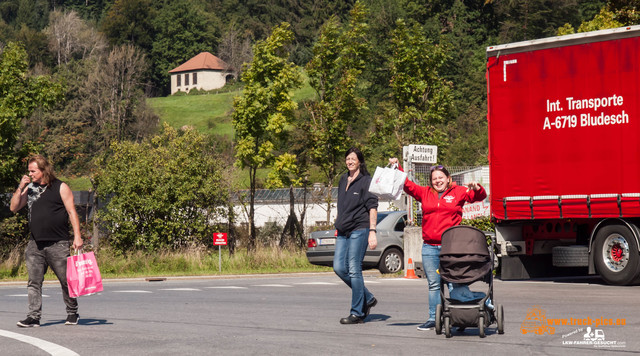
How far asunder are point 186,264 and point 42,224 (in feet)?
51.7

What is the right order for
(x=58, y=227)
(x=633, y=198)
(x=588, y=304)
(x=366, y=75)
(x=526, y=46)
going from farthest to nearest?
(x=366, y=75), (x=526, y=46), (x=633, y=198), (x=588, y=304), (x=58, y=227)

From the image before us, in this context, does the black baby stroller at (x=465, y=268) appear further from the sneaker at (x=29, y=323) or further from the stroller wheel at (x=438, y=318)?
the sneaker at (x=29, y=323)

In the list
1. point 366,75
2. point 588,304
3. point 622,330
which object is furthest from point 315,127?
point 366,75

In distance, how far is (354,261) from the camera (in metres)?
10.3

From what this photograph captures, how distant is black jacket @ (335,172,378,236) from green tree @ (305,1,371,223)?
2484cm

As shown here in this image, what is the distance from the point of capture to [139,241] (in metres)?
30.5

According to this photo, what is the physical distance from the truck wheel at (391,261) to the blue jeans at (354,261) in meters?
11.3

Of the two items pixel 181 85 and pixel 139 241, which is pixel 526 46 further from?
pixel 181 85

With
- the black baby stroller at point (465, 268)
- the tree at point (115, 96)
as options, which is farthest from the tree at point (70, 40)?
the black baby stroller at point (465, 268)

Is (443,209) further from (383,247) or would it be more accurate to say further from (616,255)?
(383,247)

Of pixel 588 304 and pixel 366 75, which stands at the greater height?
pixel 366 75

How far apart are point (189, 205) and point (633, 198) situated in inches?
768

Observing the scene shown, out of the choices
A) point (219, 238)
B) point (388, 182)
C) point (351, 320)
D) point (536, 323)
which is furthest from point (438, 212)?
point (219, 238)

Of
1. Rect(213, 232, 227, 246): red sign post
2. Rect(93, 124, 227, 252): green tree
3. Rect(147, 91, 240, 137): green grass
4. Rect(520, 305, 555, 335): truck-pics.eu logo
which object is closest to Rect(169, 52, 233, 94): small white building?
Rect(147, 91, 240, 137): green grass
